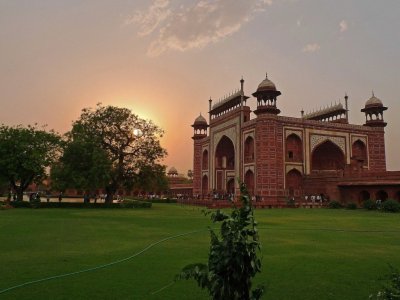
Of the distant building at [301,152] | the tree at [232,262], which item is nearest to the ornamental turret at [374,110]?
the distant building at [301,152]

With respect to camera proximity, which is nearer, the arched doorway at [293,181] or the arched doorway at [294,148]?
the arched doorway at [293,181]

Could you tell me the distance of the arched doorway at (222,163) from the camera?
44.7m

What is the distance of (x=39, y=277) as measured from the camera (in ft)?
18.6

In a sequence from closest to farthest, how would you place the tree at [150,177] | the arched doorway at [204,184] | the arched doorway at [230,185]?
the tree at [150,177] → the arched doorway at [230,185] → the arched doorway at [204,184]

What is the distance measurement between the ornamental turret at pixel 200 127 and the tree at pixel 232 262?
48209 millimetres

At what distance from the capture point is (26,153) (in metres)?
26.7

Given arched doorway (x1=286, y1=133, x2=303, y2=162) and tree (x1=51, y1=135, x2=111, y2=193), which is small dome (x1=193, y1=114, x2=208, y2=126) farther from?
tree (x1=51, y1=135, x2=111, y2=193)

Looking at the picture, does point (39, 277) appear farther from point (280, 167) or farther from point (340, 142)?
point (340, 142)

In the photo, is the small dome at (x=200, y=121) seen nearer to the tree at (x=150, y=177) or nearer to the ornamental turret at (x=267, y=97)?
the ornamental turret at (x=267, y=97)

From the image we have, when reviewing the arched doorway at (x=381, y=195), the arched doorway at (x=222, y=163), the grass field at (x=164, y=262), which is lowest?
the grass field at (x=164, y=262)

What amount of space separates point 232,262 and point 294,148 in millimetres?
34413

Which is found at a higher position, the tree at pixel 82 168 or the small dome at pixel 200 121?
the small dome at pixel 200 121

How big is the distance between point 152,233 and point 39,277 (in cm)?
549

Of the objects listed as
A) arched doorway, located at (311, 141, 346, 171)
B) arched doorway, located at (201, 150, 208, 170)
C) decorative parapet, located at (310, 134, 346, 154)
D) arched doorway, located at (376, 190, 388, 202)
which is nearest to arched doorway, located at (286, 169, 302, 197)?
decorative parapet, located at (310, 134, 346, 154)
